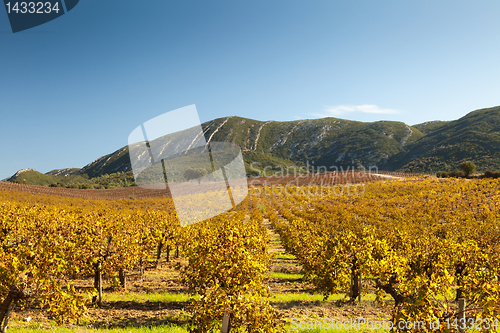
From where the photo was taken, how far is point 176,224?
21297mm

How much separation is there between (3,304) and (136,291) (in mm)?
9565

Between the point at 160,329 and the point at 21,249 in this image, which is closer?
the point at 21,249

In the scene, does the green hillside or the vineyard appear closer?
the vineyard

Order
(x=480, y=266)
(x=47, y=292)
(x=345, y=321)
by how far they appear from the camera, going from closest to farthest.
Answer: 1. (x=47, y=292)
2. (x=345, y=321)
3. (x=480, y=266)

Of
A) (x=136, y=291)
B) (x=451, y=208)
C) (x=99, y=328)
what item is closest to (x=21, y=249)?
(x=99, y=328)

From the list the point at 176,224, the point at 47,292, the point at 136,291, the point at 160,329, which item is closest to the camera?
the point at 47,292

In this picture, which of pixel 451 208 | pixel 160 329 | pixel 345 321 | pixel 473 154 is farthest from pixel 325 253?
pixel 473 154

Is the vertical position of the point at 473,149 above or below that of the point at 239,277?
below

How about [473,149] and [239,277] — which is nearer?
[239,277]

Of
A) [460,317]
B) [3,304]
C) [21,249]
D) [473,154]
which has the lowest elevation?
[473,154]

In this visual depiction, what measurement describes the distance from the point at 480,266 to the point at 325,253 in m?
8.27

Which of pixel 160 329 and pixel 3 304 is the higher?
pixel 3 304

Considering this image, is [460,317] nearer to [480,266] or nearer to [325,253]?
[325,253]

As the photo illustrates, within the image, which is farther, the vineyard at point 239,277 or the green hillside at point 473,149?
the green hillside at point 473,149
